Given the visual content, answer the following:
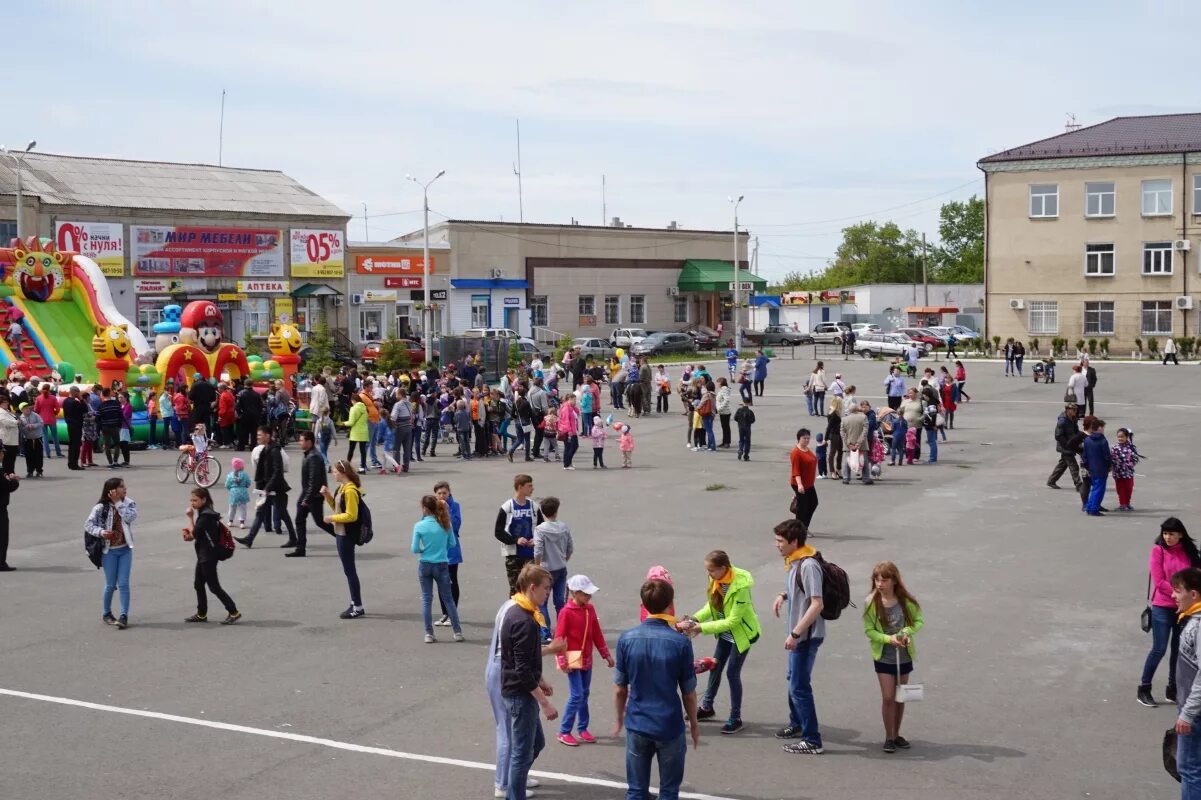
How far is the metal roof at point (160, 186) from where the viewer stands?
176ft

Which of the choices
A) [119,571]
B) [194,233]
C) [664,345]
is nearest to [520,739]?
[119,571]

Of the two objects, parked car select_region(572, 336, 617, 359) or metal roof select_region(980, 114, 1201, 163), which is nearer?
metal roof select_region(980, 114, 1201, 163)

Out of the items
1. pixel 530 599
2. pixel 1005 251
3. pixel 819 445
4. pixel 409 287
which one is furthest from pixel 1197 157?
pixel 530 599

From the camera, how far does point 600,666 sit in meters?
10.9

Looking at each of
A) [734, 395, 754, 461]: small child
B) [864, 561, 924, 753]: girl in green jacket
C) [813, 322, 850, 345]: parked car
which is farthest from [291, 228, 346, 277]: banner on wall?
[864, 561, 924, 753]: girl in green jacket

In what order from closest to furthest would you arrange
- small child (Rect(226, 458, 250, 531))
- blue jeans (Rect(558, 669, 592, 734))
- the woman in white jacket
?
blue jeans (Rect(558, 669, 592, 734)) < the woman in white jacket < small child (Rect(226, 458, 250, 531))

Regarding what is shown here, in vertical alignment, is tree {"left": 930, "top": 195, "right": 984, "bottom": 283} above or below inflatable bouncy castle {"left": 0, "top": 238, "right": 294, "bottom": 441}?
above

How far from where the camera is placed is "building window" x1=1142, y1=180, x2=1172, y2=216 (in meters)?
A: 57.1

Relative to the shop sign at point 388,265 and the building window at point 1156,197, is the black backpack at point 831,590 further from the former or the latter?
the shop sign at point 388,265

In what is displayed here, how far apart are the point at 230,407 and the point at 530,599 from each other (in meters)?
20.7

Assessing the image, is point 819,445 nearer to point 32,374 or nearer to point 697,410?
point 697,410

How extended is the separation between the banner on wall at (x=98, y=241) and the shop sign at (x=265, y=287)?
5.56m

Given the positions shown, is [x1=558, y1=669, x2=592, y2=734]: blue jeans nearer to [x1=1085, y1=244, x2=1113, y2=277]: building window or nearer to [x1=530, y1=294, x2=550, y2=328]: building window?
[x1=1085, y1=244, x2=1113, y2=277]: building window

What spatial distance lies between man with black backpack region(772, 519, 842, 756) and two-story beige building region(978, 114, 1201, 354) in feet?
177
